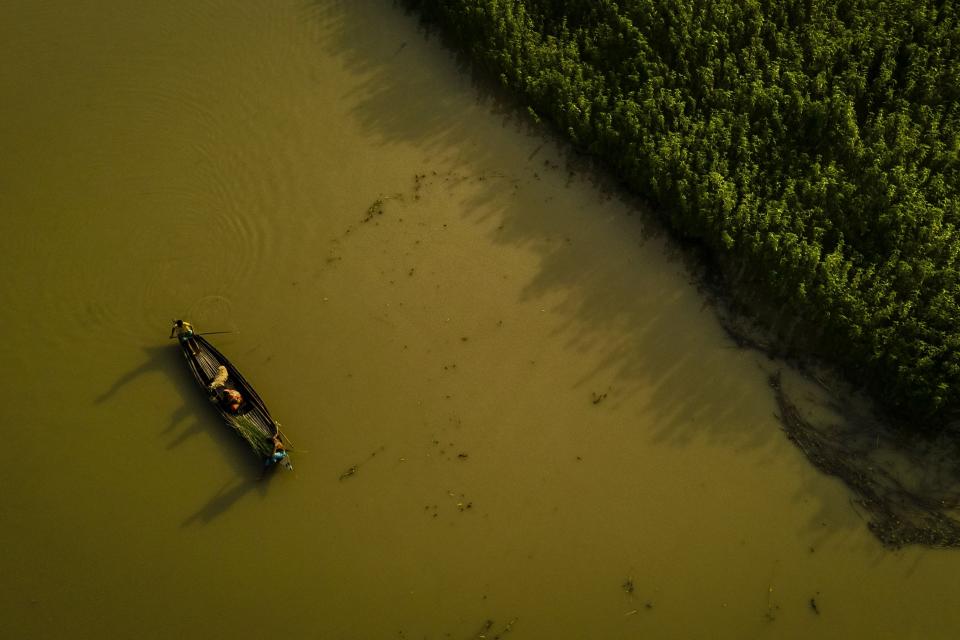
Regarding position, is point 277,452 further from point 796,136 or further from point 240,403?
point 796,136

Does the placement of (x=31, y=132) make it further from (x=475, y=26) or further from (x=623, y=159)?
(x=623, y=159)

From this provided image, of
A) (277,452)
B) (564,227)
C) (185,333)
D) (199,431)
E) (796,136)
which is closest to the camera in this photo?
(277,452)

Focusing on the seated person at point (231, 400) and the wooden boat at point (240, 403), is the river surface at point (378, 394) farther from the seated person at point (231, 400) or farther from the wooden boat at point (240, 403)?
the seated person at point (231, 400)

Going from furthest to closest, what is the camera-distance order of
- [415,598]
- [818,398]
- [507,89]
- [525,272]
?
1. [507,89]
2. [525,272]
3. [818,398]
4. [415,598]

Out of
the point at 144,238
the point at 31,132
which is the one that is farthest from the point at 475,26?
the point at 31,132

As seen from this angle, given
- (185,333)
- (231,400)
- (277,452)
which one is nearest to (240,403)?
(231,400)

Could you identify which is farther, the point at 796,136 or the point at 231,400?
the point at 796,136

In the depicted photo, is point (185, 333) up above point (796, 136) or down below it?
above
